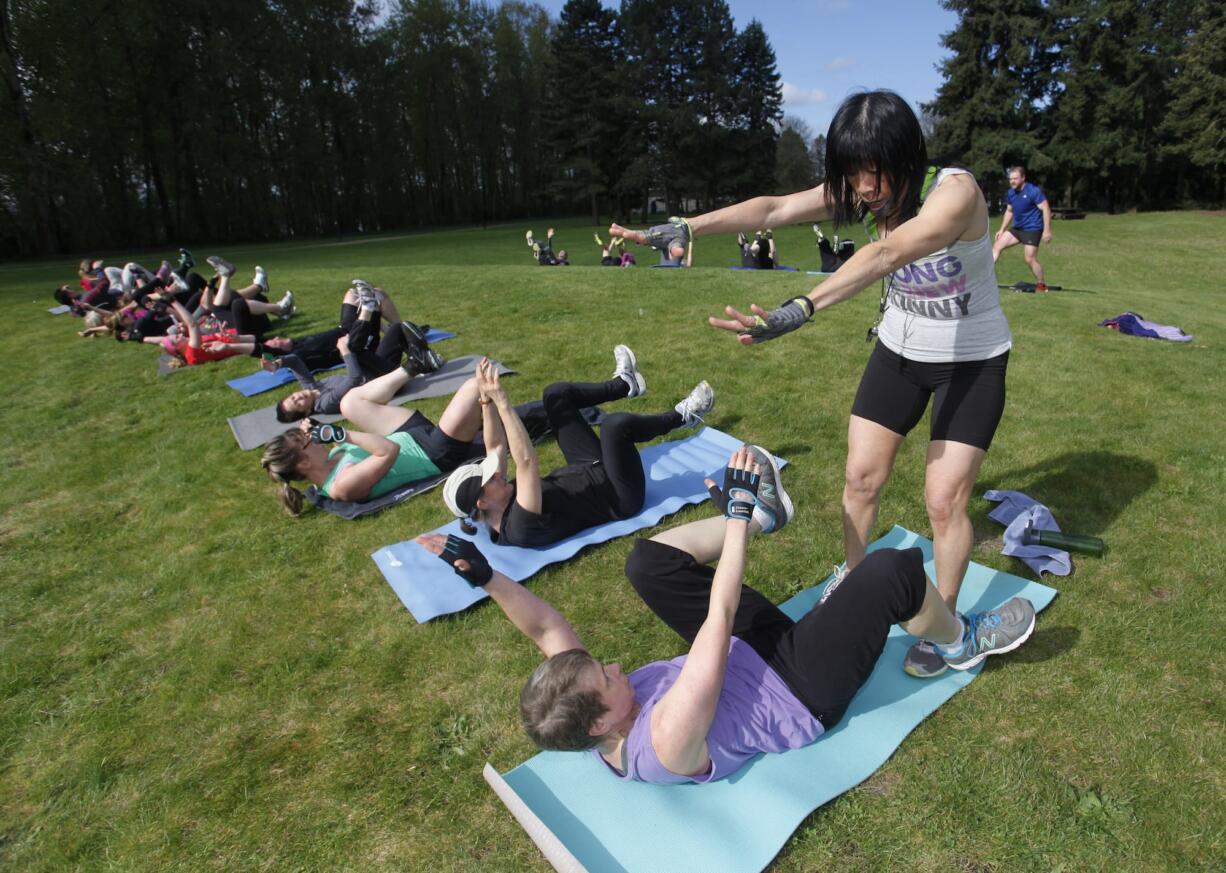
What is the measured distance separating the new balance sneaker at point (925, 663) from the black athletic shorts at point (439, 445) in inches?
148

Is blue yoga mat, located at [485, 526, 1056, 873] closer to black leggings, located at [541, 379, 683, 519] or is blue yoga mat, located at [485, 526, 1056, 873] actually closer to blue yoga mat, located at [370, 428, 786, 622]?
blue yoga mat, located at [370, 428, 786, 622]

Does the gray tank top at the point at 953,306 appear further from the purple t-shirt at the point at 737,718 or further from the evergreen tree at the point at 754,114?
the evergreen tree at the point at 754,114

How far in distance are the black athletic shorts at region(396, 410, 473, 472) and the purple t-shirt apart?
3.27m

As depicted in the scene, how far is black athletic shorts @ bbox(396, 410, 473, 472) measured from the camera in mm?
5418

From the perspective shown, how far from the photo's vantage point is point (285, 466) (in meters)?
5.01

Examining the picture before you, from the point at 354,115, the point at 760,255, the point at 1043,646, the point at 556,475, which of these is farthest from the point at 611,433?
the point at 354,115

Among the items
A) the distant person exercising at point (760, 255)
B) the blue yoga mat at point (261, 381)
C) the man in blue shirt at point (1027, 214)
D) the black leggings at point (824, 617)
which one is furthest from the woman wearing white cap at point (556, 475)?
the distant person exercising at point (760, 255)

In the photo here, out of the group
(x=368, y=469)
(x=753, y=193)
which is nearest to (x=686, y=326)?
(x=368, y=469)

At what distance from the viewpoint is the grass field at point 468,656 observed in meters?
2.56

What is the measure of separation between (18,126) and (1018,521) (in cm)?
4009

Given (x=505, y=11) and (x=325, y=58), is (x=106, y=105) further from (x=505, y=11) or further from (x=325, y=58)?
(x=505, y=11)

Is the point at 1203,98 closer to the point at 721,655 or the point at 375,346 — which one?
the point at 375,346

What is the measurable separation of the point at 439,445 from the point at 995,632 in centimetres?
418

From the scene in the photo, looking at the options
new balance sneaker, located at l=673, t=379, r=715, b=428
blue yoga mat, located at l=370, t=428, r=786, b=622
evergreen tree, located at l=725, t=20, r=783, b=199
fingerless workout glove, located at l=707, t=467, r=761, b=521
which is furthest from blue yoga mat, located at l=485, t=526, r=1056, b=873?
evergreen tree, located at l=725, t=20, r=783, b=199
